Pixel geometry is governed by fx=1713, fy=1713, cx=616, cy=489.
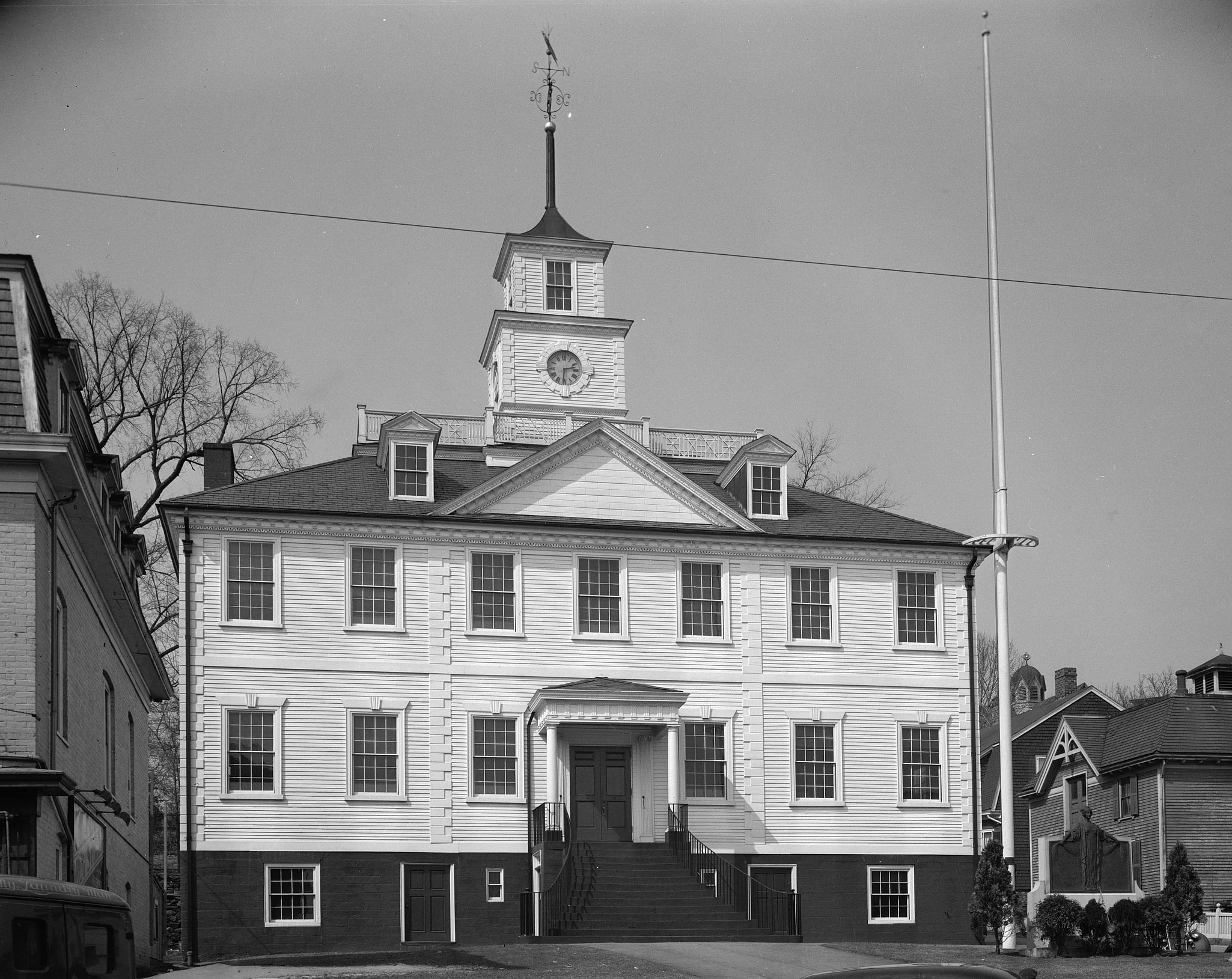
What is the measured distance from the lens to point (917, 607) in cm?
3862

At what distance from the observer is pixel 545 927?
105 ft

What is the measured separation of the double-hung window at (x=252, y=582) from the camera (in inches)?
1383

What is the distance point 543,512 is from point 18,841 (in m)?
19.2

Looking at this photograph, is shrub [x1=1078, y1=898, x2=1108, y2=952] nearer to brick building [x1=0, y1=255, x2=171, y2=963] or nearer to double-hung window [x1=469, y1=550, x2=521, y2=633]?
double-hung window [x1=469, y1=550, x2=521, y2=633]

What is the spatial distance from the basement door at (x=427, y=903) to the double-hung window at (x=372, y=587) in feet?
16.7

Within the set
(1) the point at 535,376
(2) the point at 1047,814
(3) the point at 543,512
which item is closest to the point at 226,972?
(3) the point at 543,512

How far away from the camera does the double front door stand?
119 feet

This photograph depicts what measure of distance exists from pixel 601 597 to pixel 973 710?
890 centimetres

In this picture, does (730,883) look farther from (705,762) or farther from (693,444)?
(693,444)

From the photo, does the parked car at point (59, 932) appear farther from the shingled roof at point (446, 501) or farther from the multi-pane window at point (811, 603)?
the multi-pane window at point (811, 603)

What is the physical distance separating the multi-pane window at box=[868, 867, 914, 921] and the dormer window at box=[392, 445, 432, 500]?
12764mm

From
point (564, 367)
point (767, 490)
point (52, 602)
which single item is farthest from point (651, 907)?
point (564, 367)

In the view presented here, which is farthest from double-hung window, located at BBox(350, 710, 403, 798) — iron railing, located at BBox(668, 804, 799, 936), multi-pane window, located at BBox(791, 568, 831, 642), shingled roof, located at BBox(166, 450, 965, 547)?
multi-pane window, located at BBox(791, 568, 831, 642)

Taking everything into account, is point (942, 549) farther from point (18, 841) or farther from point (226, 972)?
point (18, 841)
